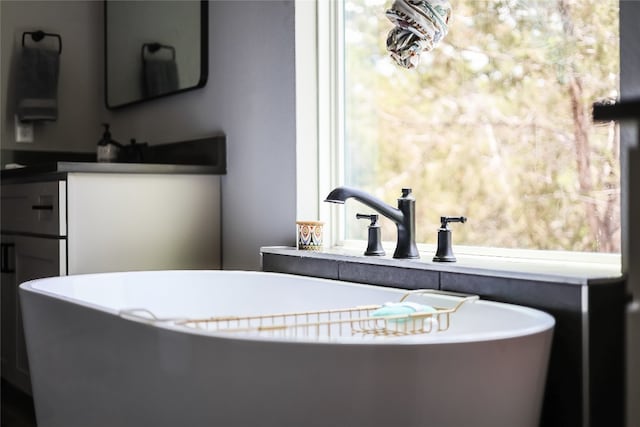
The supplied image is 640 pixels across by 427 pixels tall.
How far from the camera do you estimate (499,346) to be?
1361 millimetres

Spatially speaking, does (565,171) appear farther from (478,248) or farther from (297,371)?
(297,371)

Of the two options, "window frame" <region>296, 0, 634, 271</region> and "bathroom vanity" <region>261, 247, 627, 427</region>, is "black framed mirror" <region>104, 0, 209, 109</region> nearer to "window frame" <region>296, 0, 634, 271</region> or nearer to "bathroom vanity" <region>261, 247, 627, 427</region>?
"window frame" <region>296, 0, 634, 271</region>

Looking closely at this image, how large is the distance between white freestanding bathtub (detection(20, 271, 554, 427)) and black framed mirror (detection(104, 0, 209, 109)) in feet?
5.06

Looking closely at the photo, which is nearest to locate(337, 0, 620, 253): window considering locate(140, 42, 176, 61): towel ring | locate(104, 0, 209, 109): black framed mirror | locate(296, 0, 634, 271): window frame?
locate(296, 0, 634, 271): window frame

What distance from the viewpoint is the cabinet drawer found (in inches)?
102

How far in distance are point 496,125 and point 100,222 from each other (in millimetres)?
1487

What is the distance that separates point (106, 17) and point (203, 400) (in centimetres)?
285

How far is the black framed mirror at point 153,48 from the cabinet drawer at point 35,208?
703mm

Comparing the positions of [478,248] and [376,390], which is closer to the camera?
[376,390]

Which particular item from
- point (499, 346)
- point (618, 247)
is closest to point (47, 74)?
point (618, 247)

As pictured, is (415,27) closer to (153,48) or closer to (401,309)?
(401,309)

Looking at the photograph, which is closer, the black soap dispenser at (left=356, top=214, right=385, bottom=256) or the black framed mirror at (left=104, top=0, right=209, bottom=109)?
Result: the black soap dispenser at (left=356, top=214, right=385, bottom=256)

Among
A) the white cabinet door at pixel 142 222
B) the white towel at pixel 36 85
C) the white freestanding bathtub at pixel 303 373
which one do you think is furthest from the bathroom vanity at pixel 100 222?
the white freestanding bathtub at pixel 303 373

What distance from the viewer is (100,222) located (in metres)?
2.66
